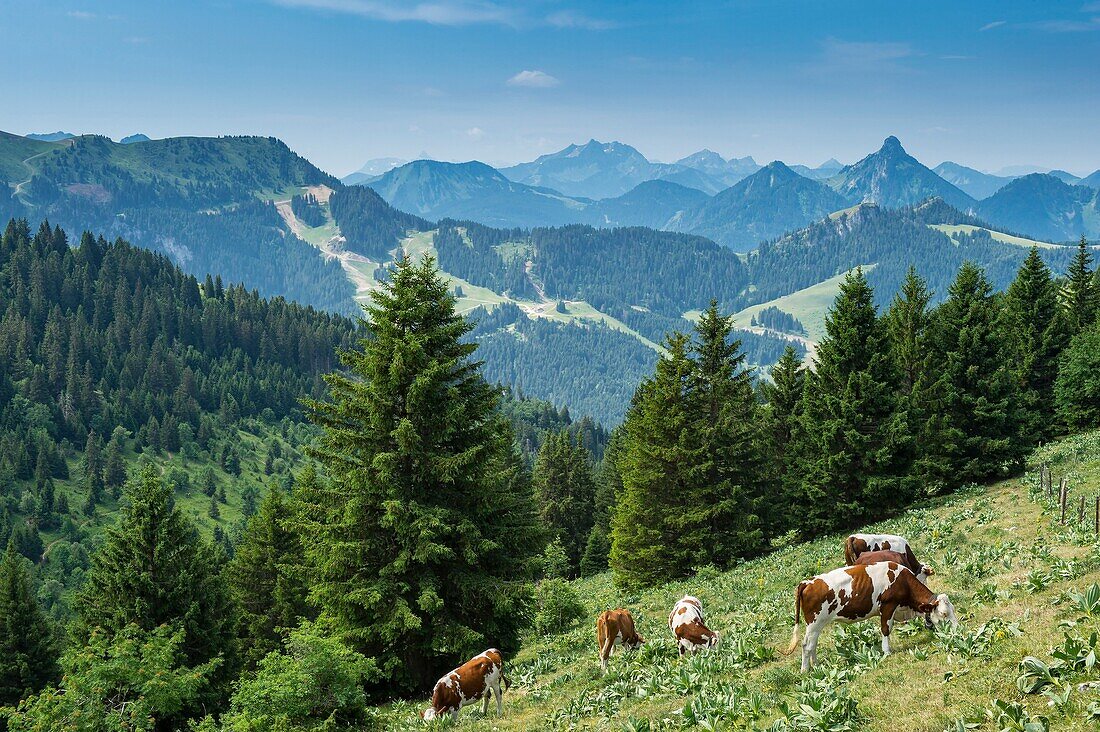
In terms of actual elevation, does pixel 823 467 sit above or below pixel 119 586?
above

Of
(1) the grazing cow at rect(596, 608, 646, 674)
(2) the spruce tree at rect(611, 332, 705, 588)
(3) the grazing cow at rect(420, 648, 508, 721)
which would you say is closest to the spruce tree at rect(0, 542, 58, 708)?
(2) the spruce tree at rect(611, 332, 705, 588)

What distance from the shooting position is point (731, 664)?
1398 cm

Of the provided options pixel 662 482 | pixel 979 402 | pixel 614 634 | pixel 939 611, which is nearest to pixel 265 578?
pixel 662 482

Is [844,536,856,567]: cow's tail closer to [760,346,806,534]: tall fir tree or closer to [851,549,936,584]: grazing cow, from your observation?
[851,549,936,584]: grazing cow

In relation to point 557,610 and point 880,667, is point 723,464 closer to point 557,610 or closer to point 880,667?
point 557,610

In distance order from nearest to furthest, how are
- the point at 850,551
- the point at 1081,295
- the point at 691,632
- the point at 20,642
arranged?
1. the point at 691,632
2. the point at 850,551
3. the point at 20,642
4. the point at 1081,295

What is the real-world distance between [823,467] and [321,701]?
27.5m

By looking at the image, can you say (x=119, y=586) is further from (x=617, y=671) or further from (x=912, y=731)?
(x=912, y=731)

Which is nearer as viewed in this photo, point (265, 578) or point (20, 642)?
point (265, 578)

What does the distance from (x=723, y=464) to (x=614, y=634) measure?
21.1 m

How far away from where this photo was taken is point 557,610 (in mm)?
29297

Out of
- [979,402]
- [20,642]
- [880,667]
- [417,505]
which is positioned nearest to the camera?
[880,667]

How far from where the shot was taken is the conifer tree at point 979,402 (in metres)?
36.2

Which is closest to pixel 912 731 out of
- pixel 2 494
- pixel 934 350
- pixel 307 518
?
pixel 307 518
